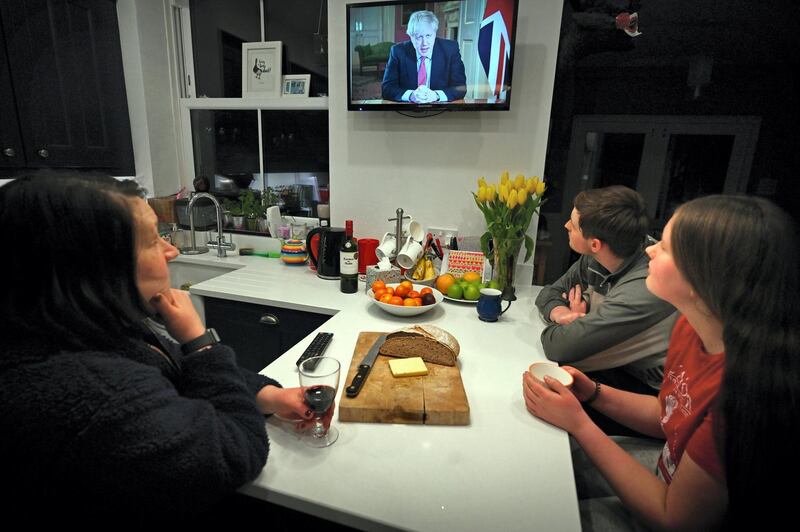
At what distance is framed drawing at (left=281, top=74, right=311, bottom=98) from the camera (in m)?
2.45

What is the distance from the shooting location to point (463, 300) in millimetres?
1788

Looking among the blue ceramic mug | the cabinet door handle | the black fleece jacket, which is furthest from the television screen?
the black fleece jacket

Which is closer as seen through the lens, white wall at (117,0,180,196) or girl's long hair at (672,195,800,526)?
girl's long hair at (672,195,800,526)

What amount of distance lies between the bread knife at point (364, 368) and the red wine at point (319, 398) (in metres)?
0.11

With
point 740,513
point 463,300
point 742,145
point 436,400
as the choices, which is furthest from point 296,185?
point 742,145

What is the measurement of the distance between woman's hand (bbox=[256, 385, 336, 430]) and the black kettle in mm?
1155

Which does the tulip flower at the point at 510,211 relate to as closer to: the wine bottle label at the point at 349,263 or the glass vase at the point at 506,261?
the glass vase at the point at 506,261

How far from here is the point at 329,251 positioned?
2062 mm

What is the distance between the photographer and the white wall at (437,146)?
77.4 inches

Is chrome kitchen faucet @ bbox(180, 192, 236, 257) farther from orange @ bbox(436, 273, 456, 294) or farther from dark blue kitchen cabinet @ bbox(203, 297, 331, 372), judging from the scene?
orange @ bbox(436, 273, 456, 294)

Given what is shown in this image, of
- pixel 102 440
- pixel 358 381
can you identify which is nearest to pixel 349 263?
pixel 358 381

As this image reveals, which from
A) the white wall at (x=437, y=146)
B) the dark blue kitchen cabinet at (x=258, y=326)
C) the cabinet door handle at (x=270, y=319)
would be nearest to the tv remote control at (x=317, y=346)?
the dark blue kitchen cabinet at (x=258, y=326)

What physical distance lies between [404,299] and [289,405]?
30.2 inches

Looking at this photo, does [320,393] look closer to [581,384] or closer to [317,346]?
[317,346]
